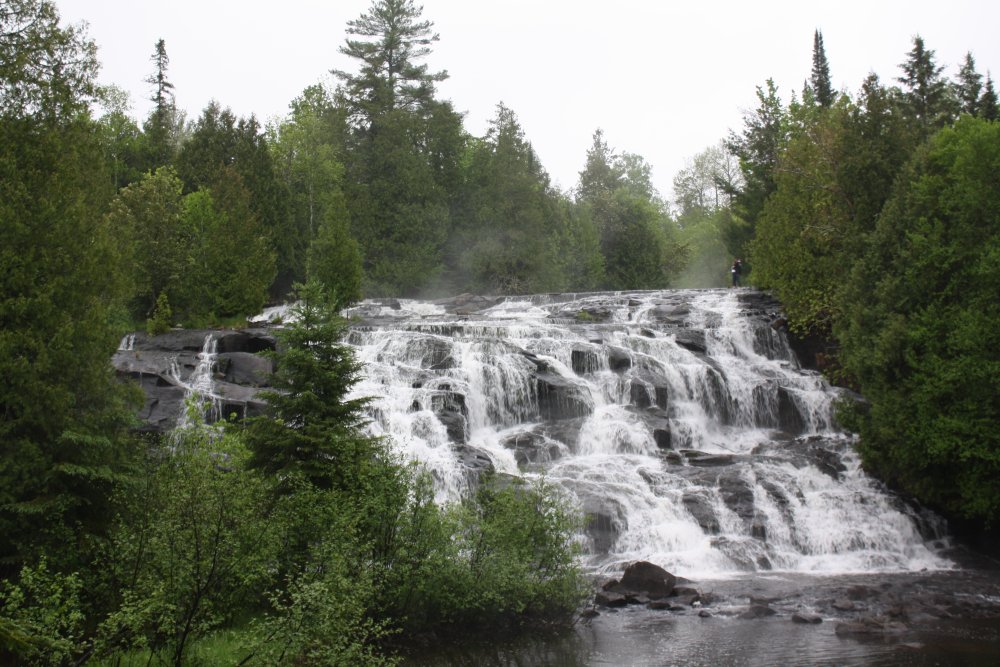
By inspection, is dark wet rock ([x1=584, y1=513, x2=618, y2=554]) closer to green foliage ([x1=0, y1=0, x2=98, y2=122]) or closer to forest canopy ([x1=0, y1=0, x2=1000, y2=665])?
forest canopy ([x1=0, y1=0, x2=1000, y2=665])

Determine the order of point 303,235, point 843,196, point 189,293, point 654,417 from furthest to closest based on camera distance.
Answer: point 303,235 → point 189,293 → point 843,196 → point 654,417

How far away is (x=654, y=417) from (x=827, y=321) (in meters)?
8.05

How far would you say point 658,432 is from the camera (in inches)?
883

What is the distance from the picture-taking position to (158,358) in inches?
974

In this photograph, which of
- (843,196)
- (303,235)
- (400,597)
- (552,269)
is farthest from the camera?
(552,269)

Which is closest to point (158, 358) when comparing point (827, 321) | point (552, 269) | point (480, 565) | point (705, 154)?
point (480, 565)

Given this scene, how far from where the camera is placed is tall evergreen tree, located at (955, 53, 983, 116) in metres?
41.3

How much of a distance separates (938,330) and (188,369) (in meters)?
19.7

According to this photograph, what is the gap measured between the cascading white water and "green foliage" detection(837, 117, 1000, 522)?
1339mm

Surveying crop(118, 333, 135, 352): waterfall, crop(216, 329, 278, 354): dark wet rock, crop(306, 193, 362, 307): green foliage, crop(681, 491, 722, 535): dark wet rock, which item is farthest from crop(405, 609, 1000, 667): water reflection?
crop(306, 193, 362, 307): green foliage

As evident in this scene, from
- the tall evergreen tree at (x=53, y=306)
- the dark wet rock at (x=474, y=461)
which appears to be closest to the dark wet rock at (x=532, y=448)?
the dark wet rock at (x=474, y=461)

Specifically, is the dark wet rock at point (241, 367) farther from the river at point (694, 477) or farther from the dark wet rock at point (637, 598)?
the dark wet rock at point (637, 598)

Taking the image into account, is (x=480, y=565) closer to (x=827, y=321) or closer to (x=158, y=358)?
(x=158, y=358)

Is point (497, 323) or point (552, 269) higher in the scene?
point (552, 269)
